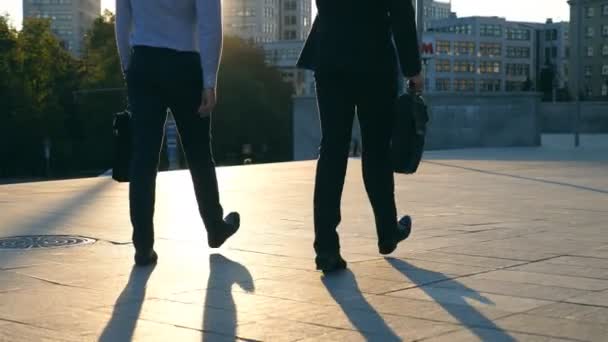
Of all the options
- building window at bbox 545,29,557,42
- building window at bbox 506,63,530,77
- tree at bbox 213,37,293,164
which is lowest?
tree at bbox 213,37,293,164

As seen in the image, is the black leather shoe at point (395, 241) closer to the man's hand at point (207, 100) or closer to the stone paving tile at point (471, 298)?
the stone paving tile at point (471, 298)

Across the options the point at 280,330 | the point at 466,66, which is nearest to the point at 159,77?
the point at 280,330

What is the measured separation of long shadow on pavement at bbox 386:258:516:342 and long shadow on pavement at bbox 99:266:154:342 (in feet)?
4.20

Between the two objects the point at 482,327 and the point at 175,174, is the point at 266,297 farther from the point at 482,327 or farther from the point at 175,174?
the point at 175,174

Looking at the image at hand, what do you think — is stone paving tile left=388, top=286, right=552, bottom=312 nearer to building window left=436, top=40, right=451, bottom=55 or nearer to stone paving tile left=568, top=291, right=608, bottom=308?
stone paving tile left=568, top=291, right=608, bottom=308

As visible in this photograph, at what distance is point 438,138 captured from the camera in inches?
1208

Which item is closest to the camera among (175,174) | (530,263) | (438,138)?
(530,263)

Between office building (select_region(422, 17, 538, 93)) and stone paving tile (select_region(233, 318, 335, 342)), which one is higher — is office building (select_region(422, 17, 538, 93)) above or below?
above

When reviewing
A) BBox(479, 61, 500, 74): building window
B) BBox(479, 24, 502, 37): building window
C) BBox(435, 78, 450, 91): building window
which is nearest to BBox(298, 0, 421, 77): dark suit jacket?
BBox(435, 78, 450, 91): building window

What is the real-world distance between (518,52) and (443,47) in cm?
1939

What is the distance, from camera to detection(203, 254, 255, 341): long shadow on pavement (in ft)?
14.0

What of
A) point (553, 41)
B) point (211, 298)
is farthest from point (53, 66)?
point (553, 41)

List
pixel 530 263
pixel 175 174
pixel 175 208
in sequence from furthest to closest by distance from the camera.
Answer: pixel 175 174 → pixel 175 208 → pixel 530 263

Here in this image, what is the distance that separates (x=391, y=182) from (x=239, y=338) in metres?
2.32
